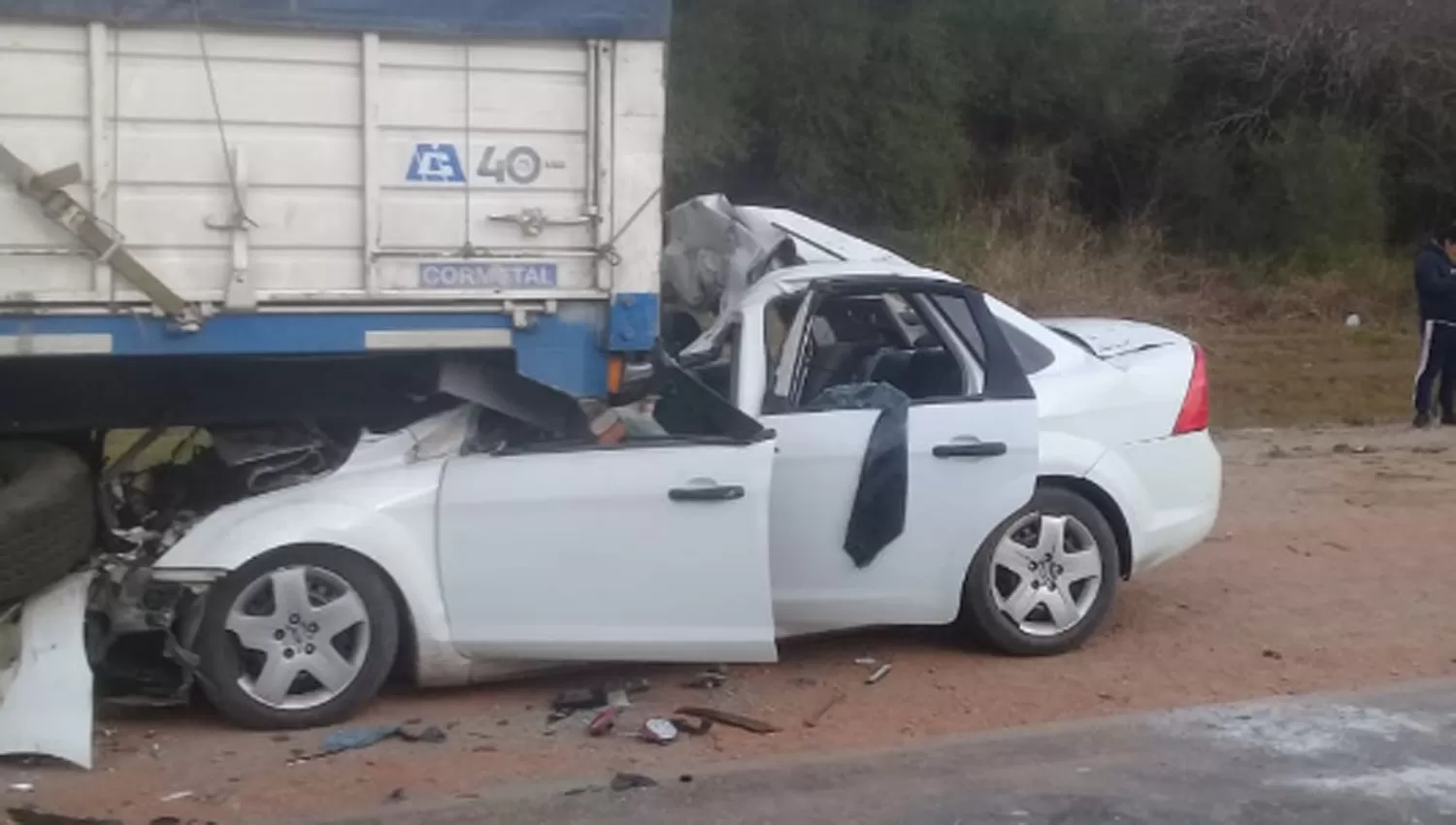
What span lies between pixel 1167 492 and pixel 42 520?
14.9 feet

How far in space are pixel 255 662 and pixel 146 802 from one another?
2.78 feet

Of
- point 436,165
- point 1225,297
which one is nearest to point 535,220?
point 436,165

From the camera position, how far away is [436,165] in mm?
7184

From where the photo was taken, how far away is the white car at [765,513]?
7.11 m

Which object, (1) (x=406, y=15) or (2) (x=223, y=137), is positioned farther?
(1) (x=406, y=15)

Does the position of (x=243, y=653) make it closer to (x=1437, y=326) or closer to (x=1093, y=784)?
(x=1093, y=784)

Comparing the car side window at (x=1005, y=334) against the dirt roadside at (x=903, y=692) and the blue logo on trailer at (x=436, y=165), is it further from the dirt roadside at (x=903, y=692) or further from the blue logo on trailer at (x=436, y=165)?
the blue logo on trailer at (x=436, y=165)

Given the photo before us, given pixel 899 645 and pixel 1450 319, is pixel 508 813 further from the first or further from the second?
pixel 1450 319

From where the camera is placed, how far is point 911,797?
21.1 feet


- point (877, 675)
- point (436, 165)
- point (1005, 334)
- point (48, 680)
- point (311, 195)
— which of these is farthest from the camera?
point (1005, 334)

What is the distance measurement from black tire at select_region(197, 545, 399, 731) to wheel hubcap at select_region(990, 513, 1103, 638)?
251 cm

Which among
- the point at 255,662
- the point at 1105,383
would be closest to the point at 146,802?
the point at 255,662

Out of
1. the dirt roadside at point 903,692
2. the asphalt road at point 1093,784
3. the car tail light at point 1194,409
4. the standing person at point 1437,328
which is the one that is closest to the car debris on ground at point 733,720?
the dirt roadside at point 903,692

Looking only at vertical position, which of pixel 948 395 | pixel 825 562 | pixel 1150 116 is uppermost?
Answer: pixel 1150 116
